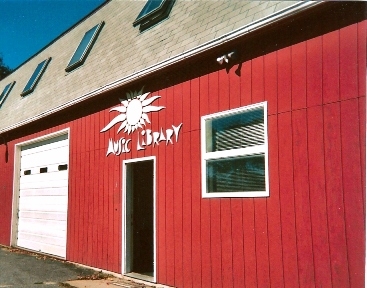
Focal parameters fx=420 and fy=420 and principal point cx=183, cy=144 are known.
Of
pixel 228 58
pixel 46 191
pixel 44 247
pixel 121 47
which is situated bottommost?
pixel 44 247

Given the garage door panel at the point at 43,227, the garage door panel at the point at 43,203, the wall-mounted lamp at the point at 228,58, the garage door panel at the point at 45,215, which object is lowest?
the garage door panel at the point at 43,227

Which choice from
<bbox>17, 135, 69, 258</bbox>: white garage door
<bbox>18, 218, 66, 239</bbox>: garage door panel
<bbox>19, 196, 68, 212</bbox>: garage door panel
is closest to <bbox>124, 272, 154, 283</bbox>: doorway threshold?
<bbox>17, 135, 69, 258</bbox>: white garage door

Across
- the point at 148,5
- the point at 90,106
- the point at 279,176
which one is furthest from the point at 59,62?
the point at 279,176

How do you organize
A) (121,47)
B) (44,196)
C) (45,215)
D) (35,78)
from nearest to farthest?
(121,47) → (45,215) → (44,196) → (35,78)

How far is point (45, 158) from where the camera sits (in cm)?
1125

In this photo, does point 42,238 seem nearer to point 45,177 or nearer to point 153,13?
point 45,177

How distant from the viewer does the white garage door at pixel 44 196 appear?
1029 centimetres

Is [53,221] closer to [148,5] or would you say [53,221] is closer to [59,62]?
[59,62]

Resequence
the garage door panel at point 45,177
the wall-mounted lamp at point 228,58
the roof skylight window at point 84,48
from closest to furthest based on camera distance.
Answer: the wall-mounted lamp at point 228,58
the garage door panel at point 45,177
the roof skylight window at point 84,48

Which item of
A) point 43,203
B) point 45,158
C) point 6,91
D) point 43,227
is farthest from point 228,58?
point 6,91

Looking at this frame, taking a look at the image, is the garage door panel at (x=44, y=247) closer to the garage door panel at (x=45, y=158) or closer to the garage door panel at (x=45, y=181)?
the garage door panel at (x=45, y=181)

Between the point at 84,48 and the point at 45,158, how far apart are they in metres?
3.10

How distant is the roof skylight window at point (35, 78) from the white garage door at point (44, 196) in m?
1.90

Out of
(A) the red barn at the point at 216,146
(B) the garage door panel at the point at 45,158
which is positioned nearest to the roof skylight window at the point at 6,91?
(B) the garage door panel at the point at 45,158
